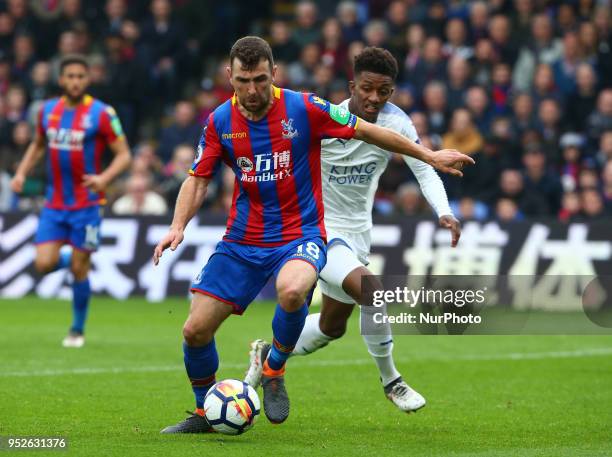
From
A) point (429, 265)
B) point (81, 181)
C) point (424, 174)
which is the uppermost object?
point (424, 174)

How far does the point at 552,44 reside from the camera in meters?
18.6

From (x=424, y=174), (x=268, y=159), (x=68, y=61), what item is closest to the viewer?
(x=268, y=159)

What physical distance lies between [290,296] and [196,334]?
0.58 metres

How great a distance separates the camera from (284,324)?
7547mm

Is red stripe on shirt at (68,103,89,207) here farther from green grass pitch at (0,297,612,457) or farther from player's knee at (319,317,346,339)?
player's knee at (319,317,346,339)

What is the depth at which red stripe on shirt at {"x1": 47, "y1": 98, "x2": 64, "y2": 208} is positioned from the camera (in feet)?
40.5

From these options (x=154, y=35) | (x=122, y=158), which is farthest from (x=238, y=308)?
(x=154, y=35)

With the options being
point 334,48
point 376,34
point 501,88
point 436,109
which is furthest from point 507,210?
point 334,48

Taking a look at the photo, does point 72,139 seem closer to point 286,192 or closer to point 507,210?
point 286,192

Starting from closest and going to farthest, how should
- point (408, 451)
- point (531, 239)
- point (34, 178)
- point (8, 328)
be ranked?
point (408, 451), point (8, 328), point (531, 239), point (34, 178)

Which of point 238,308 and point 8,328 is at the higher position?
point 238,308

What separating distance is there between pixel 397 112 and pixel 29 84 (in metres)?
13.3

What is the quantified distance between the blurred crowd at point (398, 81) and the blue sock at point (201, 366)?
9570 millimetres

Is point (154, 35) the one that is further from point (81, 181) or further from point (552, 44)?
point (81, 181)
